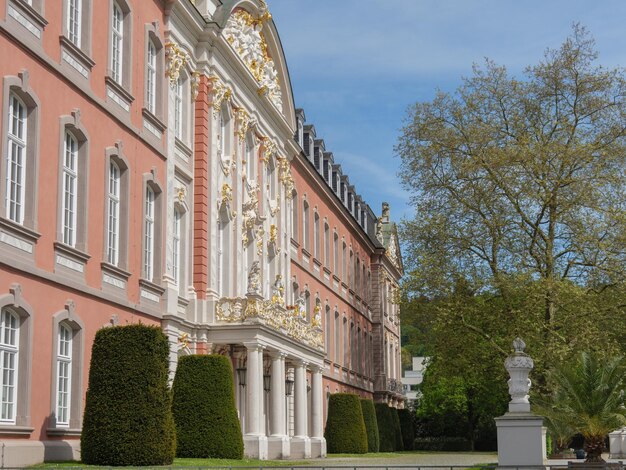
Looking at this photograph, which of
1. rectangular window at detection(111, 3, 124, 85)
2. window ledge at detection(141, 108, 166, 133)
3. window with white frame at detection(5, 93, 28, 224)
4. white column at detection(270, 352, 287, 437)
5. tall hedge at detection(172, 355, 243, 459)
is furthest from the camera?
white column at detection(270, 352, 287, 437)

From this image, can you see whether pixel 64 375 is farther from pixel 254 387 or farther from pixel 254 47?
pixel 254 47

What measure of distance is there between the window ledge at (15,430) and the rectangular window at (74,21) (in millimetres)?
7760

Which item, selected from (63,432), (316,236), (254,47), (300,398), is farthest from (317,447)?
(63,432)

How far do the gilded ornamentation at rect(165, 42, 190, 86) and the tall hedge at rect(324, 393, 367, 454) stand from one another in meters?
17.5

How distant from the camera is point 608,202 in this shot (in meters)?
34.9

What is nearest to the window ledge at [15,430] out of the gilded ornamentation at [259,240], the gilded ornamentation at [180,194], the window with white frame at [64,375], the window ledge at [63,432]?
the window ledge at [63,432]

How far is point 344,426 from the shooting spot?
3922 centimetres

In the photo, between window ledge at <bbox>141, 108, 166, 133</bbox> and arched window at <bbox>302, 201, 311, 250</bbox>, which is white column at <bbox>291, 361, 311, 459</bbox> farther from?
window ledge at <bbox>141, 108, 166, 133</bbox>

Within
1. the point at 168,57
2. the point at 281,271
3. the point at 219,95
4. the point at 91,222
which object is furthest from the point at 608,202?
the point at 91,222

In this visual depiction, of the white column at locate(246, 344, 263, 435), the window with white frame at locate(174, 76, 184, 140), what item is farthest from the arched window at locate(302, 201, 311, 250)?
the window with white frame at locate(174, 76, 184, 140)

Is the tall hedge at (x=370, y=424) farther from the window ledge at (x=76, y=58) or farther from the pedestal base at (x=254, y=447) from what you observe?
the window ledge at (x=76, y=58)

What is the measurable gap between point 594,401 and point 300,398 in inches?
497

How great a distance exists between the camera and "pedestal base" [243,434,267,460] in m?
26.5

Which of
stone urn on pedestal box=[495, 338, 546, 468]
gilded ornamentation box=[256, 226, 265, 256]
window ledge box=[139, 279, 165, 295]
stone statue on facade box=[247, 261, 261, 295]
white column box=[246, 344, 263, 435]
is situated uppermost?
gilded ornamentation box=[256, 226, 265, 256]
